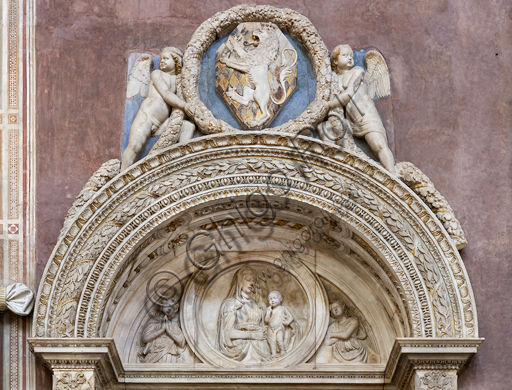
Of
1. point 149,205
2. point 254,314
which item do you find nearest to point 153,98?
point 149,205

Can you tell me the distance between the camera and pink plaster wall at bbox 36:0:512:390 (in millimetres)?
12586

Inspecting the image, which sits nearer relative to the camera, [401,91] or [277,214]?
[277,214]

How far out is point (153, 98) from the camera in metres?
12.9

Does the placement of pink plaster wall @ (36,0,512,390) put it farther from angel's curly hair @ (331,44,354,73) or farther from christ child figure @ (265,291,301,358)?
christ child figure @ (265,291,301,358)

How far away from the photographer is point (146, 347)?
1305cm

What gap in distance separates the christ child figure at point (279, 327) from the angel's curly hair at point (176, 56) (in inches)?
115

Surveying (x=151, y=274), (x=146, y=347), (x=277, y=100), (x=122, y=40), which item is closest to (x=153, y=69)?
(x=122, y=40)

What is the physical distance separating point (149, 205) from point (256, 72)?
2.07 m

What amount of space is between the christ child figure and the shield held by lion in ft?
7.18

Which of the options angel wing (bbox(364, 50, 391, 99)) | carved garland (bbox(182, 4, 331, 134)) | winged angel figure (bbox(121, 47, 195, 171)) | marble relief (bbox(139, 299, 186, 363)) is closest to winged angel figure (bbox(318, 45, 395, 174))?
angel wing (bbox(364, 50, 391, 99))

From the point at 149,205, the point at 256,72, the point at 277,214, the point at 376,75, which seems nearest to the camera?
the point at 149,205

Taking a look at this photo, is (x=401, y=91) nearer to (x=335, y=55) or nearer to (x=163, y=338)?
(x=335, y=55)

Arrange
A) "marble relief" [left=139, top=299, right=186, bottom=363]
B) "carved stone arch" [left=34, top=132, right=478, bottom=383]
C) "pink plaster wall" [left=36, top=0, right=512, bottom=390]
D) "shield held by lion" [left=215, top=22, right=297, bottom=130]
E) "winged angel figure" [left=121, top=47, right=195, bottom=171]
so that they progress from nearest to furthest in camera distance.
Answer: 1. "carved stone arch" [left=34, top=132, right=478, bottom=383]
2. "pink plaster wall" [left=36, top=0, right=512, bottom=390]
3. "winged angel figure" [left=121, top=47, right=195, bottom=171]
4. "shield held by lion" [left=215, top=22, right=297, bottom=130]
5. "marble relief" [left=139, top=299, right=186, bottom=363]

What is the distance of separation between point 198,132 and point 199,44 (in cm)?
107
